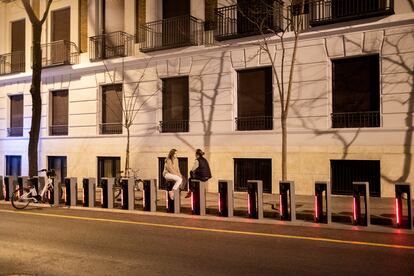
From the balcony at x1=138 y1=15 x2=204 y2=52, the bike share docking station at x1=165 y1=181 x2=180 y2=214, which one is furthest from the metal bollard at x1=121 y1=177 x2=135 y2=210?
the balcony at x1=138 y1=15 x2=204 y2=52

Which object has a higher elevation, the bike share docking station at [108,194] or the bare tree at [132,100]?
the bare tree at [132,100]

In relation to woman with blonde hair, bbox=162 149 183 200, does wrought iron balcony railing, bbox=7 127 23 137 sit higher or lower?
higher

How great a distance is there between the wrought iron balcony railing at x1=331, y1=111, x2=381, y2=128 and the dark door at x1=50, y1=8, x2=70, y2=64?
12563 mm

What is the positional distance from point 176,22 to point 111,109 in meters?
4.85

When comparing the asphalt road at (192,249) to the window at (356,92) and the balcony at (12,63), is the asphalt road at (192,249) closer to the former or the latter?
the window at (356,92)

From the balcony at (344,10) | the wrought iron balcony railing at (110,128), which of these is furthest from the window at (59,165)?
the balcony at (344,10)

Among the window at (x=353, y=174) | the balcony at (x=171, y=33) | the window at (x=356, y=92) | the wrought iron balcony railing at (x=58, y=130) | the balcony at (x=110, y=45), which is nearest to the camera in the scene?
the window at (x=353, y=174)

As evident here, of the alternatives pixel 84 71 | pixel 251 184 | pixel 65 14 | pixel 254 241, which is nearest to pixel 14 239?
pixel 254 241

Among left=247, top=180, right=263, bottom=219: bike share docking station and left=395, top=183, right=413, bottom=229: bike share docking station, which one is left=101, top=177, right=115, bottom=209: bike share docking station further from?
left=395, top=183, right=413, bottom=229: bike share docking station

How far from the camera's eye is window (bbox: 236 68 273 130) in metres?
17.3

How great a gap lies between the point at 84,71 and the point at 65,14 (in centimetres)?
331

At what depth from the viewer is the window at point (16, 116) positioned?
81.3ft

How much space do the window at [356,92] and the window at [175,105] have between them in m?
5.93

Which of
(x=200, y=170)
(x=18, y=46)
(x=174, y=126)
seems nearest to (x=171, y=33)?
(x=174, y=126)
